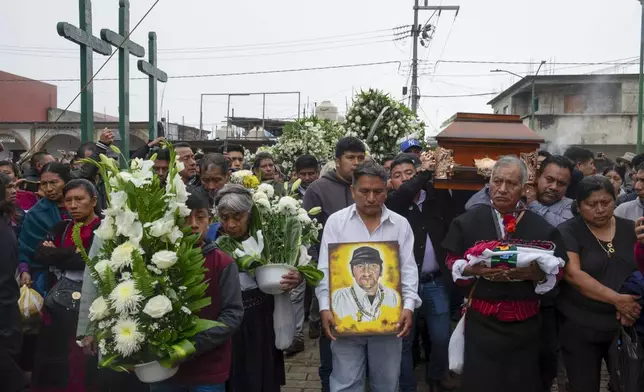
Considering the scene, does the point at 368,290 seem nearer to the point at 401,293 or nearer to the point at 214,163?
the point at 401,293

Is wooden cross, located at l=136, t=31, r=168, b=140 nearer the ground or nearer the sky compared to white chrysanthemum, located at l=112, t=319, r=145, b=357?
nearer the sky

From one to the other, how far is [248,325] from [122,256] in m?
1.27

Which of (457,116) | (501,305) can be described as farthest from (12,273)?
(457,116)

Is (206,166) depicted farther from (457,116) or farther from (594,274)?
(594,274)

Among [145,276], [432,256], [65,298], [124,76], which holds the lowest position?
[65,298]

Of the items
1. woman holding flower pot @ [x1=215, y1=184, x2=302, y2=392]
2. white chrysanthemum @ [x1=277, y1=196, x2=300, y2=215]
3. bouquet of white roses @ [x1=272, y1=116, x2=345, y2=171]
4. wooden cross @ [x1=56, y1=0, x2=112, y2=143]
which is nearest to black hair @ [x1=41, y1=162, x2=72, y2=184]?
woman holding flower pot @ [x1=215, y1=184, x2=302, y2=392]

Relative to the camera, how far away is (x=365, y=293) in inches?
154

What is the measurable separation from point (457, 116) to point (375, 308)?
2163mm

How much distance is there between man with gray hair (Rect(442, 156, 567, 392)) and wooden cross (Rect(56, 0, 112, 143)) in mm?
6842

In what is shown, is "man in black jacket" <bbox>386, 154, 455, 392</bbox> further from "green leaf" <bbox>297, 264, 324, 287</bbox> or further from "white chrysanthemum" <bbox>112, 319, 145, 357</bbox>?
"white chrysanthemum" <bbox>112, 319, 145, 357</bbox>

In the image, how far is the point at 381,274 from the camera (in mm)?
3949

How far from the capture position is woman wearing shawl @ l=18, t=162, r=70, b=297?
16.0 feet

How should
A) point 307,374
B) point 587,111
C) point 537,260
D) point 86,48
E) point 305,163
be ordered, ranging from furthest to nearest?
point 587,111 < point 86,48 < point 305,163 < point 307,374 < point 537,260

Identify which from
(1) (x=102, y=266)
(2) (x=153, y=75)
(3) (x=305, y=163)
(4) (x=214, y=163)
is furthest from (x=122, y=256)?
(2) (x=153, y=75)
